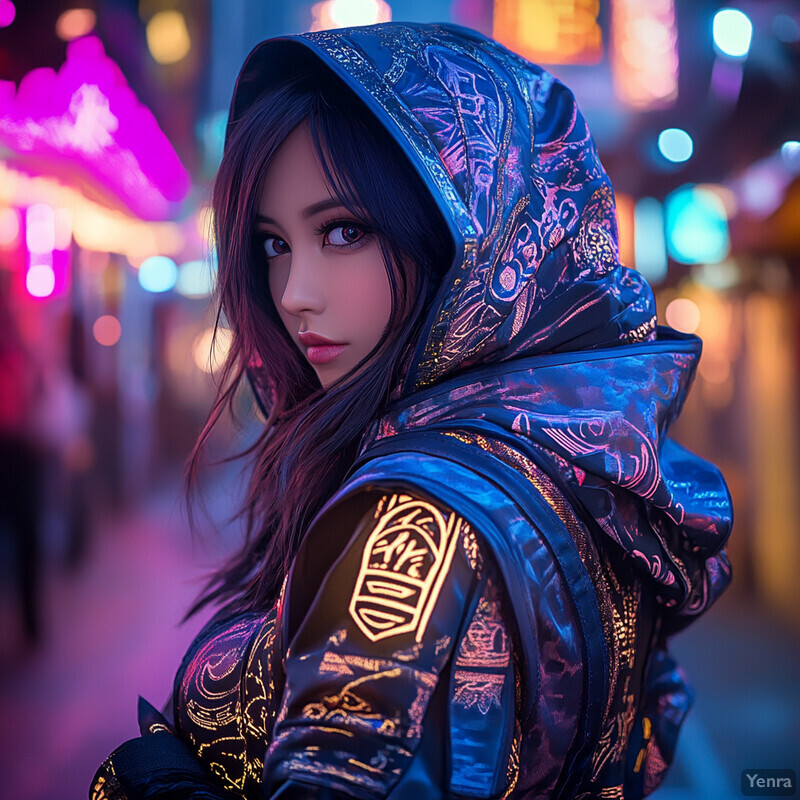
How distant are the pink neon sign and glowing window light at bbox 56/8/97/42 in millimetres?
58

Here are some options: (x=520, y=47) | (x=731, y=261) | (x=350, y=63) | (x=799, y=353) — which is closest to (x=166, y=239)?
(x=520, y=47)

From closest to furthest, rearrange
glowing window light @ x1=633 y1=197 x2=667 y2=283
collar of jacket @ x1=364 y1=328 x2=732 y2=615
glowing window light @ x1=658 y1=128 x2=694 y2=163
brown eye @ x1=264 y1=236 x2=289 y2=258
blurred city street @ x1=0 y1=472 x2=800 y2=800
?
collar of jacket @ x1=364 y1=328 x2=732 y2=615, brown eye @ x1=264 y1=236 x2=289 y2=258, blurred city street @ x1=0 y1=472 x2=800 y2=800, glowing window light @ x1=658 y1=128 x2=694 y2=163, glowing window light @ x1=633 y1=197 x2=667 y2=283

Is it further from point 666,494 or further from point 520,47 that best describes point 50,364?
point 666,494

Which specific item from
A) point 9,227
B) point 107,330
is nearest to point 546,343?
point 9,227

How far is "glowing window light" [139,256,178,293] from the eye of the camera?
670 centimetres

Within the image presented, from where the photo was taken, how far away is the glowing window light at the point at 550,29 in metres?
3.46

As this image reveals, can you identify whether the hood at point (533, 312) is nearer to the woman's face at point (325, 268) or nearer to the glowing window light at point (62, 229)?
Answer: the woman's face at point (325, 268)

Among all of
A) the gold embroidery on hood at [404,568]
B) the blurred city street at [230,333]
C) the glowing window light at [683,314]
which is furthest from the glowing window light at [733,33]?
the gold embroidery on hood at [404,568]

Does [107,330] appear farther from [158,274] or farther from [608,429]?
[608,429]

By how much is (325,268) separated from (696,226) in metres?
3.62

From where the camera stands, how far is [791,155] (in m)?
2.99

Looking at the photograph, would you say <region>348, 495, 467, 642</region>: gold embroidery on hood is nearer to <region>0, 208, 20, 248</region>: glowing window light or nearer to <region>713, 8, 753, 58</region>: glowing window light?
<region>713, 8, 753, 58</region>: glowing window light

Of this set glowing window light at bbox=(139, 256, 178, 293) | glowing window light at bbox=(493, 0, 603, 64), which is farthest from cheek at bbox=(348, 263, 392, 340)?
glowing window light at bbox=(139, 256, 178, 293)

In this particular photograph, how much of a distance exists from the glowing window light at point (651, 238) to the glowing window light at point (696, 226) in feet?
0.15
